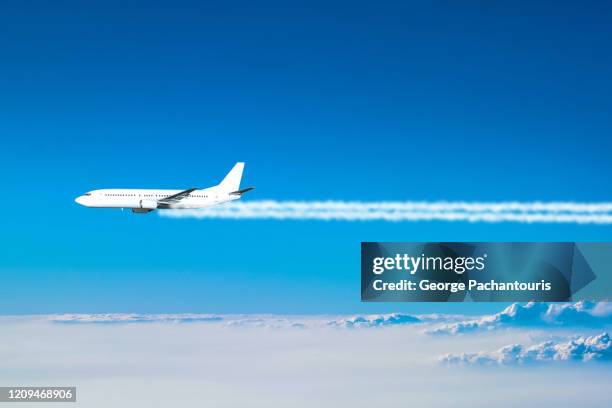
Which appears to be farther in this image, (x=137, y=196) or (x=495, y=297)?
(x=137, y=196)

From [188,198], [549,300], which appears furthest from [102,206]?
[549,300]

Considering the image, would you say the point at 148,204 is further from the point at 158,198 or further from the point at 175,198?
the point at 175,198

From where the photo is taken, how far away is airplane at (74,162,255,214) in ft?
383

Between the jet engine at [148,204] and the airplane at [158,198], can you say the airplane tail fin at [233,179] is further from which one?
the jet engine at [148,204]

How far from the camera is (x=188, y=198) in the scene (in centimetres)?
11869

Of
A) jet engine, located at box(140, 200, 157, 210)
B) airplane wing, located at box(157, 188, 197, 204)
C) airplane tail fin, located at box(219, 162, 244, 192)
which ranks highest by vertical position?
airplane tail fin, located at box(219, 162, 244, 192)

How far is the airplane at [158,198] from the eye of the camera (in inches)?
4601

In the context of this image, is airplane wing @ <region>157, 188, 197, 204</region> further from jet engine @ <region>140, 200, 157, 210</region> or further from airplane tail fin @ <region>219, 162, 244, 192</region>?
airplane tail fin @ <region>219, 162, 244, 192</region>

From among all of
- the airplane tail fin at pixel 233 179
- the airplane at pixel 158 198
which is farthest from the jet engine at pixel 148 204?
the airplane tail fin at pixel 233 179

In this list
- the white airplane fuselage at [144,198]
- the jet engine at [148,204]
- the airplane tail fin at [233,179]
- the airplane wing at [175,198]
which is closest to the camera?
the airplane wing at [175,198]

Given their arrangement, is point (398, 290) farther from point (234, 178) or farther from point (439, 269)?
point (234, 178)

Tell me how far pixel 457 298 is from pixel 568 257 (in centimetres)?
1628

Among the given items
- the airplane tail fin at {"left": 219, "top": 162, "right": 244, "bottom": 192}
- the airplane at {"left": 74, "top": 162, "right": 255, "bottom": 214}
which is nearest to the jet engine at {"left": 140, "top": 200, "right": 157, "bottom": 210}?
the airplane at {"left": 74, "top": 162, "right": 255, "bottom": 214}

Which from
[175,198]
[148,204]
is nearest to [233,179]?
[175,198]
